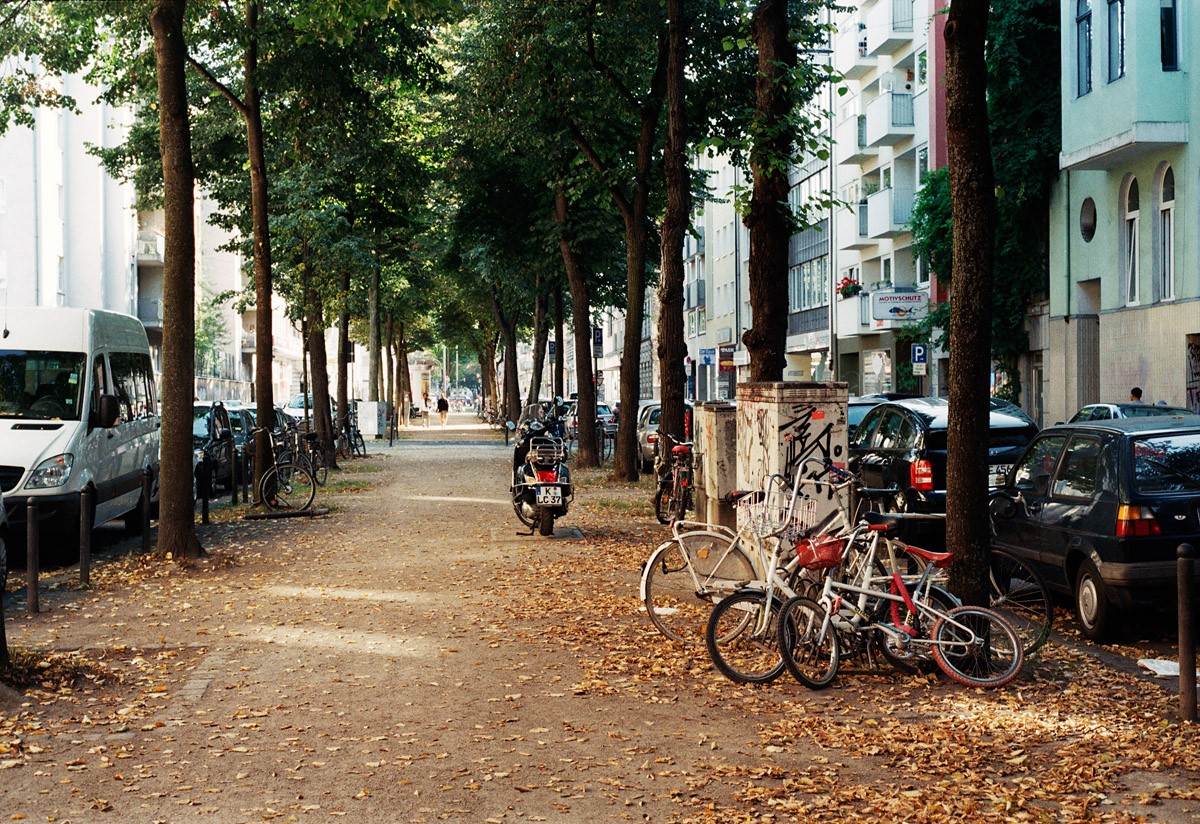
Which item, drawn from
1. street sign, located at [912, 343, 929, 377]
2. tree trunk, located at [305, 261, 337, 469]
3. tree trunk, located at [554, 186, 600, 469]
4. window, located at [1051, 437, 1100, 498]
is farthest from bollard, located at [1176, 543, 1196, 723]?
street sign, located at [912, 343, 929, 377]

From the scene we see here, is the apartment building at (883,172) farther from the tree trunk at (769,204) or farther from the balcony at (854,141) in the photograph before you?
the tree trunk at (769,204)

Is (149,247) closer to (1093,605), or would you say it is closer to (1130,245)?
(1130,245)

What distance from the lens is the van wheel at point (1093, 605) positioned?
9078mm

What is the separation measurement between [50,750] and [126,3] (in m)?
13.6

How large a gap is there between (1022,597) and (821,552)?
5.02 feet

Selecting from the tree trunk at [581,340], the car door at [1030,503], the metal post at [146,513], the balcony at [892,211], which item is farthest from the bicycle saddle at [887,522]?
the balcony at [892,211]

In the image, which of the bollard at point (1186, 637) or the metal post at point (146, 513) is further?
the metal post at point (146, 513)

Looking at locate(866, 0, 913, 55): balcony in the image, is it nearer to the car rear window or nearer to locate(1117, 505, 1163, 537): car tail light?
the car rear window

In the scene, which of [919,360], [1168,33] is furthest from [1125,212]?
[919,360]

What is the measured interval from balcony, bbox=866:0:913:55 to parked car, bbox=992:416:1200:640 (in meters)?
38.3

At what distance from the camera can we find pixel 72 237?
49.3 metres

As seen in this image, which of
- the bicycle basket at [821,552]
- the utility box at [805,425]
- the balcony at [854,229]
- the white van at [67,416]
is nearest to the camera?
the bicycle basket at [821,552]

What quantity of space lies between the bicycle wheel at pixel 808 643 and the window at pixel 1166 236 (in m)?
21.6

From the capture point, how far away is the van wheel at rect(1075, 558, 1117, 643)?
9078 millimetres
